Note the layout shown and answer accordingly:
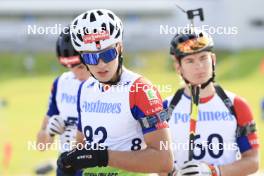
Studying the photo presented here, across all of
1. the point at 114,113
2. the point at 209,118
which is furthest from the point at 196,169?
the point at 114,113

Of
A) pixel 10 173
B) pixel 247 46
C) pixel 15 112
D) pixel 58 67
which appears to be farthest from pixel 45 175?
pixel 247 46

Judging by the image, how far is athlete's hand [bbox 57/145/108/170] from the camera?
17.1ft

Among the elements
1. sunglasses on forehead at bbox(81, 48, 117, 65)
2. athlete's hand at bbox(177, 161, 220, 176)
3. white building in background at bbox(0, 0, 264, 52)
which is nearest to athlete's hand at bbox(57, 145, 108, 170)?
sunglasses on forehead at bbox(81, 48, 117, 65)

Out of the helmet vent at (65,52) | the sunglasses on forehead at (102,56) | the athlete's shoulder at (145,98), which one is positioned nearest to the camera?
the athlete's shoulder at (145,98)

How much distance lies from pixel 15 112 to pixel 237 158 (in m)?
23.0

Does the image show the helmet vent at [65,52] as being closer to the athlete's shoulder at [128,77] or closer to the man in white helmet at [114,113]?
the man in white helmet at [114,113]

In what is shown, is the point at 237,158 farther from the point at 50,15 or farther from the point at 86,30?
the point at 50,15

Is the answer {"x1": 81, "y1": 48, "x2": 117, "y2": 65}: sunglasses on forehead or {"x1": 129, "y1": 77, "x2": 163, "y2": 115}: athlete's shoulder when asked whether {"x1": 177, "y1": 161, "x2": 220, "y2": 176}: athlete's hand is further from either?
{"x1": 81, "y1": 48, "x2": 117, "y2": 65}: sunglasses on forehead

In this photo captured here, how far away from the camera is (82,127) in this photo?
19.6 ft

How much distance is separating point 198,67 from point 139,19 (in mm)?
60753

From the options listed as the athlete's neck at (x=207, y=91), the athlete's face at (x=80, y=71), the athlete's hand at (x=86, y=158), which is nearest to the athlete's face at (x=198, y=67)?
the athlete's neck at (x=207, y=91)

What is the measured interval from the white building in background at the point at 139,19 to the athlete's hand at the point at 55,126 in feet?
165

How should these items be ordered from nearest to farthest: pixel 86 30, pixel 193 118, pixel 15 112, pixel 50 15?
pixel 86 30, pixel 193 118, pixel 15 112, pixel 50 15

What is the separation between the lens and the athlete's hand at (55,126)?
317 inches
